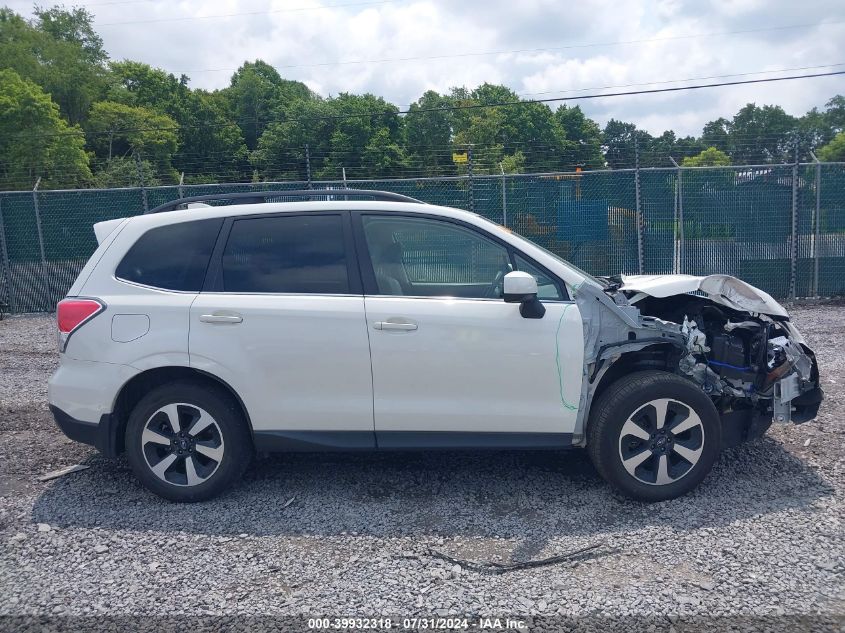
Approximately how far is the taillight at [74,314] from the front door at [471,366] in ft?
5.67

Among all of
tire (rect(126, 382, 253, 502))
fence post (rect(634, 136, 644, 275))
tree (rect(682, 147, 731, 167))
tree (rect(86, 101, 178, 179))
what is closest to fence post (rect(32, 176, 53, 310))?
tire (rect(126, 382, 253, 502))

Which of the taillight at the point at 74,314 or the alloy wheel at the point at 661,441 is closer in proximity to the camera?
the alloy wheel at the point at 661,441

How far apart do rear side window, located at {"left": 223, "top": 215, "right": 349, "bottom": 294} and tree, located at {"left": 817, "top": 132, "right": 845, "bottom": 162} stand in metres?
66.6

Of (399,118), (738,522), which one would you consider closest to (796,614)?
(738,522)

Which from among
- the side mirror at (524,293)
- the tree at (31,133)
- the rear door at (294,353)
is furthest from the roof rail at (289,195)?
the tree at (31,133)

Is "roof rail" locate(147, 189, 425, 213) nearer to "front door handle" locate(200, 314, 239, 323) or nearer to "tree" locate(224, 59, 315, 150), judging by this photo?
"front door handle" locate(200, 314, 239, 323)

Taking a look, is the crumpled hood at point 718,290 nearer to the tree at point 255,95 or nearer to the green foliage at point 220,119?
the green foliage at point 220,119

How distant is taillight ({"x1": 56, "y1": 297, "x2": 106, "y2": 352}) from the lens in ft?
15.0

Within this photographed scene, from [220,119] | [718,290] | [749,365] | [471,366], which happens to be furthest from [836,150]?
[471,366]

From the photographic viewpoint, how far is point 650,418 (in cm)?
440

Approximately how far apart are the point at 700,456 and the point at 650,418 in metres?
0.38

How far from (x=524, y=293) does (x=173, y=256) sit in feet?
7.45

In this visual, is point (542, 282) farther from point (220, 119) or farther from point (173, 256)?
point (220, 119)

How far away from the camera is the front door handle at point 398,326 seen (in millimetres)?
4387
